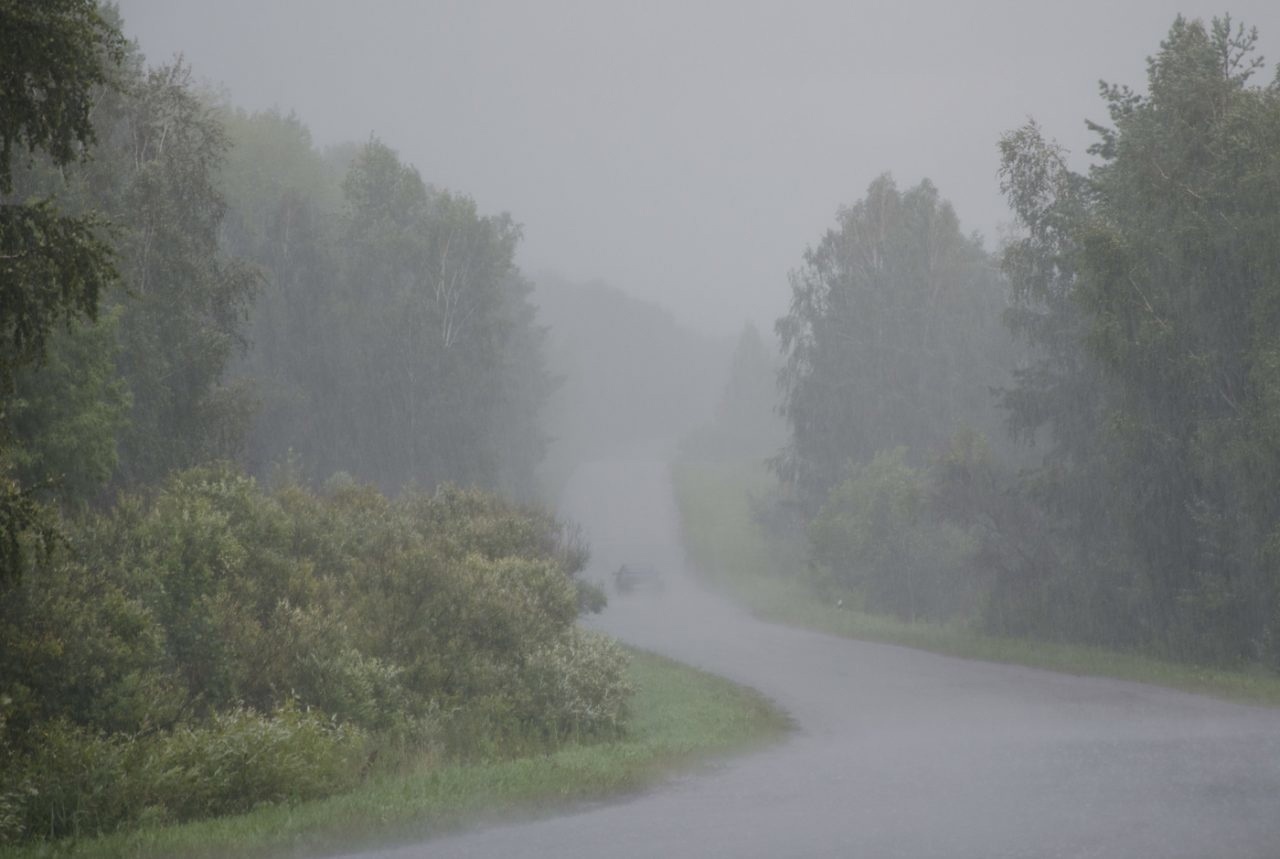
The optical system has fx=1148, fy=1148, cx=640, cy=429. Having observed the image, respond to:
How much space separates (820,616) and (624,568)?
663 inches

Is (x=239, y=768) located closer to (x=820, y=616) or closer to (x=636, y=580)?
(x=820, y=616)

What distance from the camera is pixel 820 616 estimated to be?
39.6 metres

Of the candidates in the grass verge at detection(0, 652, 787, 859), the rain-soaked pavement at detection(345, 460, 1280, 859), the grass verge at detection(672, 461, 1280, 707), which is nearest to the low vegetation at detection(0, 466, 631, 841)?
the grass verge at detection(0, 652, 787, 859)

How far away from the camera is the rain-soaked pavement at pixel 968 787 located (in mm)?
9000

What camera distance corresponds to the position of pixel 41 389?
56.3 ft

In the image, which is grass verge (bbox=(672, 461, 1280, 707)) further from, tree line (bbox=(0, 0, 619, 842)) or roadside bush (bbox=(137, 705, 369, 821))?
roadside bush (bbox=(137, 705, 369, 821))

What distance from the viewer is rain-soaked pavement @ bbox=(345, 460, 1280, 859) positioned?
29.5 feet

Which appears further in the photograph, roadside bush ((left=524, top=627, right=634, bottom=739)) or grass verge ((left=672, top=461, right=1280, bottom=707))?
grass verge ((left=672, top=461, right=1280, bottom=707))

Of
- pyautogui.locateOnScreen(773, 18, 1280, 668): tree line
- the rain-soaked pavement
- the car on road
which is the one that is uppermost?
pyautogui.locateOnScreen(773, 18, 1280, 668): tree line

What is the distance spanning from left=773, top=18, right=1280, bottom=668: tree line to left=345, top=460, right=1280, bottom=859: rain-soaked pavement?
5066mm

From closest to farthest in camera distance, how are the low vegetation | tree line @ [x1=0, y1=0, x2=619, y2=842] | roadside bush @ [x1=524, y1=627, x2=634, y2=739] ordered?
tree line @ [x1=0, y1=0, x2=619, y2=842] → the low vegetation → roadside bush @ [x1=524, y1=627, x2=634, y2=739]

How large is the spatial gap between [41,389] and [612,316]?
174347 mm

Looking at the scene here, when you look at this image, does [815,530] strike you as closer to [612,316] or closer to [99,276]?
[99,276]

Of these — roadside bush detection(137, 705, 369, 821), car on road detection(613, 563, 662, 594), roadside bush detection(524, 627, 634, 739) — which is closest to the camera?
roadside bush detection(137, 705, 369, 821)
